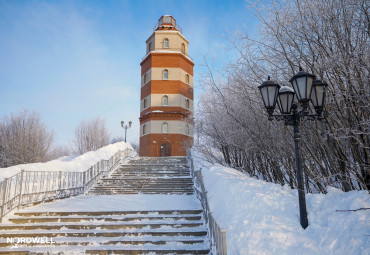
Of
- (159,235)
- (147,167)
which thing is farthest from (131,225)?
(147,167)

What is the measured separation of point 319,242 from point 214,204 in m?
2.96

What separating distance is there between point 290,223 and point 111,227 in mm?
4382

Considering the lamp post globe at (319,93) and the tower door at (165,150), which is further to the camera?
the tower door at (165,150)

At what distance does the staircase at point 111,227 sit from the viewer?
5566 millimetres

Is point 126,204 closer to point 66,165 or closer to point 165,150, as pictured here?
point 66,165

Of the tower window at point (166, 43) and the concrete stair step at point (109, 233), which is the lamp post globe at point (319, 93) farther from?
the tower window at point (166, 43)

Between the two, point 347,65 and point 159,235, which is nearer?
point 347,65

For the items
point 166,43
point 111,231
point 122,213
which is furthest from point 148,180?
point 166,43

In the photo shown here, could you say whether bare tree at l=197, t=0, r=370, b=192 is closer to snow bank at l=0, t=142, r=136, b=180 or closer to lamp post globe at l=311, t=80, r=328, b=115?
lamp post globe at l=311, t=80, r=328, b=115

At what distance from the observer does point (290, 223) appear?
186 inches

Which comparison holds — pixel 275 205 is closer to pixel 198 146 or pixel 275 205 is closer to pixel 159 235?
pixel 159 235

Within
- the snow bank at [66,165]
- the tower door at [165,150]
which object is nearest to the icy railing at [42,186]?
the snow bank at [66,165]

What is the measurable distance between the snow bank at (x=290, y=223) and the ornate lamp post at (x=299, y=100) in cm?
32

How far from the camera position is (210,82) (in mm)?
7680
